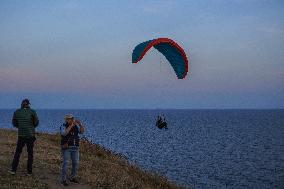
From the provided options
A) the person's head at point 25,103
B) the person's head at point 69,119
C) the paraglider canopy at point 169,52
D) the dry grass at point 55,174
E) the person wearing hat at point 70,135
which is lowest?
the dry grass at point 55,174

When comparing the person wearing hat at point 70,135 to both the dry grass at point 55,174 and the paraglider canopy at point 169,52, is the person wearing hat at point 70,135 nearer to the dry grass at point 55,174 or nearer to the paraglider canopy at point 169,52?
the dry grass at point 55,174

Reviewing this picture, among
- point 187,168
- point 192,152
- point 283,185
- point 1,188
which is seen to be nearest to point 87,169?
point 1,188

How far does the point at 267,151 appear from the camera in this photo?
6041 cm

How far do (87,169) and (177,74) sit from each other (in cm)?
642

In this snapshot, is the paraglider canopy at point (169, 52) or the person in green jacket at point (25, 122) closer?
the person in green jacket at point (25, 122)

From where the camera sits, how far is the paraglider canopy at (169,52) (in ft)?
60.8

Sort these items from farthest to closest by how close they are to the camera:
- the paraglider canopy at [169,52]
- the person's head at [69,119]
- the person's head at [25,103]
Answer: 1. the paraglider canopy at [169,52]
2. the person's head at [25,103]
3. the person's head at [69,119]

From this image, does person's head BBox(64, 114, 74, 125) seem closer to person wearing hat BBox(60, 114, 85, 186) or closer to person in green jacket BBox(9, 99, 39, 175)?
person wearing hat BBox(60, 114, 85, 186)

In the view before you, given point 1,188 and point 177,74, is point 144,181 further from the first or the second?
point 1,188

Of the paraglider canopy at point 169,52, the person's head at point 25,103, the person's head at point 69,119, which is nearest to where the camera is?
the person's head at point 69,119

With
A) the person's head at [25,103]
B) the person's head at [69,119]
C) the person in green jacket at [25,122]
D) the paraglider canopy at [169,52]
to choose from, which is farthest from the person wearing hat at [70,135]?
the paraglider canopy at [169,52]

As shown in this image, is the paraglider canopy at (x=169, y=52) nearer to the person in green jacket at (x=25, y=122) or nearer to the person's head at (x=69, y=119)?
the person's head at (x=69, y=119)

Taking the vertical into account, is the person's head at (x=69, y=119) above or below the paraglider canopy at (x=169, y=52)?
below

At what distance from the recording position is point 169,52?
20.8 metres
